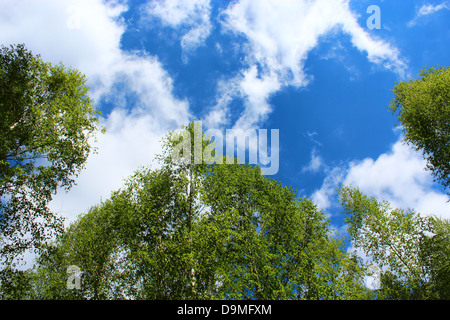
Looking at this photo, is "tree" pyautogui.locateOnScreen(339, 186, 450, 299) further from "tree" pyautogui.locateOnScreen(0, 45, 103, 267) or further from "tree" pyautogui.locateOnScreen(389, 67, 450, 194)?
"tree" pyautogui.locateOnScreen(0, 45, 103, 267)

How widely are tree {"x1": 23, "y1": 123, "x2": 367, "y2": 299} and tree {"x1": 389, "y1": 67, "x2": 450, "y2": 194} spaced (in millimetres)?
9004

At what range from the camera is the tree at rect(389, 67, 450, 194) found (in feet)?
54.5

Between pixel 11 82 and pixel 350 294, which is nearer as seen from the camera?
pixel 350 294

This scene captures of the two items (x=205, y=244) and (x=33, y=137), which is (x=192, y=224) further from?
(x=33, y=137)

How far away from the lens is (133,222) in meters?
15.5

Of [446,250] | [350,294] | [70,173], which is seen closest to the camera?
[350,294]

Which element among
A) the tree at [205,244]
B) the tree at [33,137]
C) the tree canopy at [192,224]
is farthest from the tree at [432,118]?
the tree at [33,137]

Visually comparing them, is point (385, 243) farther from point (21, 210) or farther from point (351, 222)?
point (21, 210)

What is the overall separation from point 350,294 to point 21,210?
17594 millimetres

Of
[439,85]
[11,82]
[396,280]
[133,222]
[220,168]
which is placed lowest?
[396,280]

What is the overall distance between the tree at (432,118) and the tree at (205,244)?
9004 mm
